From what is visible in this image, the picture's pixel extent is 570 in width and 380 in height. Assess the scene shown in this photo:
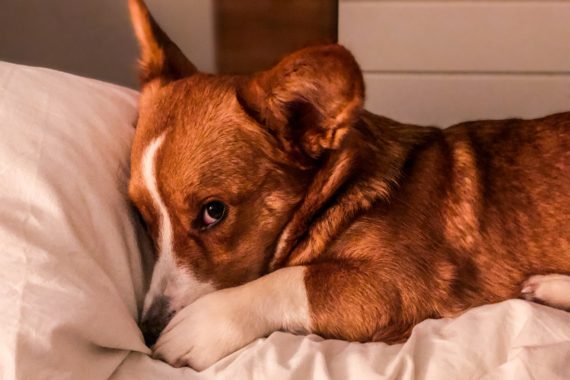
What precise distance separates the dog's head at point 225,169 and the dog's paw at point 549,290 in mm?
521

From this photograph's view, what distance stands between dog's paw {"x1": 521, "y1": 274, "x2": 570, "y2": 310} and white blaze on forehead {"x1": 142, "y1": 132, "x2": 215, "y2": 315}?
2.20 ft

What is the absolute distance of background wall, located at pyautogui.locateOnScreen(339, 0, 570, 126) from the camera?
2.26 metres

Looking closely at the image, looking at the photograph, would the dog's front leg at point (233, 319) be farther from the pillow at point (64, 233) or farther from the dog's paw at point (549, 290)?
the dog's paw at point (549, 290)

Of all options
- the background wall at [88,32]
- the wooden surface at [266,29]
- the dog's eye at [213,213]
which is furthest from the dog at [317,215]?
the wooden surface at [266,29]

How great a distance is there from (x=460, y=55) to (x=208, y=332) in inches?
62.0

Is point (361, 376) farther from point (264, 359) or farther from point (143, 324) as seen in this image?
point (143, 324)

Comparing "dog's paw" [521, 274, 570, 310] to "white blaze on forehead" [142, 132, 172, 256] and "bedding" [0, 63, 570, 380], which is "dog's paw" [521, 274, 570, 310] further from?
"white blaze on forehead" [142, 132, 172, 256]

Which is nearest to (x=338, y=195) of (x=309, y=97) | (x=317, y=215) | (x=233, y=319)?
(x=317, y=215)

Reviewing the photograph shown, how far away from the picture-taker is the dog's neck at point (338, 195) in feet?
4.52

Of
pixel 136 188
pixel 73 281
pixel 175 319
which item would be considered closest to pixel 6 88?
pixel 136 188

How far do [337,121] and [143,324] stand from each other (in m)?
0.55

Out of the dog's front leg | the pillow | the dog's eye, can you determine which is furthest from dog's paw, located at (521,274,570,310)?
the pillow

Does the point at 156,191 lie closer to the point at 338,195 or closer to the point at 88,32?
the point at 338,195

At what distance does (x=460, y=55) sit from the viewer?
233 centimetres
